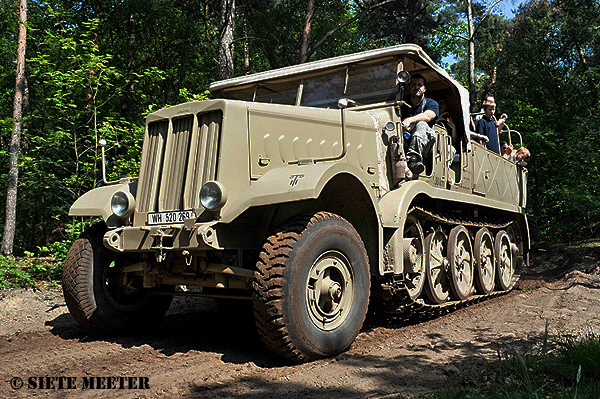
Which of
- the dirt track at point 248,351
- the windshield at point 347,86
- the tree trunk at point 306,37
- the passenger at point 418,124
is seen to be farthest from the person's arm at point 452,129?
the tree trunk at point 306,37

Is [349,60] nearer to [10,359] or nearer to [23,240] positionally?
[10,359]

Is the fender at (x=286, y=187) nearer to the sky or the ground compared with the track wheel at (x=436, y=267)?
nearer to the sky

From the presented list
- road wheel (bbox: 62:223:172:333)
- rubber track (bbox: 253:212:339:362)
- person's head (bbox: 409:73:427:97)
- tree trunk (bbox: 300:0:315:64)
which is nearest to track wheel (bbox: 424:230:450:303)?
person's head (bbox: 409:73:427:97)

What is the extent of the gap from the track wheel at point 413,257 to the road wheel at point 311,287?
1.06 meters

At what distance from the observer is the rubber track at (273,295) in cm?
407

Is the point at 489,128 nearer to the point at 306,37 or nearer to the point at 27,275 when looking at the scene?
the point at 27,275

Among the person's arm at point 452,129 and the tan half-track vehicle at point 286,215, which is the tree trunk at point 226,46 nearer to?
the tan half-track vehicle at point 286,215

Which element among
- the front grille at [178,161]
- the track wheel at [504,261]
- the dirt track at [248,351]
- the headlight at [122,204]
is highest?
the front grille at [178,161]

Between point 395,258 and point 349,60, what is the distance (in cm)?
241

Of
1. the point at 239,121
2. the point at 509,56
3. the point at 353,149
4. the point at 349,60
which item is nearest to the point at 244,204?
the point at 239,121

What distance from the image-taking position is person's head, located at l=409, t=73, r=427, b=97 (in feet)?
21.5

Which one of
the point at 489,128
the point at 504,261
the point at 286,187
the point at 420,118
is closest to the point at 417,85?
the point at 420,118

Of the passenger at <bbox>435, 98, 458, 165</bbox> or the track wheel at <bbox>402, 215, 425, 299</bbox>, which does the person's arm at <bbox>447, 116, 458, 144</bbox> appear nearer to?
the passenger at <bbox>435, 98, 458, 165</bbox>

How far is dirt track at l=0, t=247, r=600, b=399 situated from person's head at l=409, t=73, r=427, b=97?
9.02 ft
